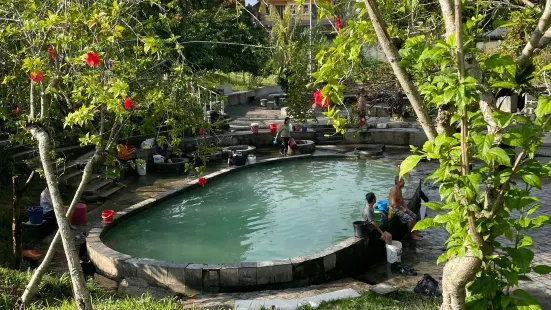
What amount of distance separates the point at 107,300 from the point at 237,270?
2.17 m

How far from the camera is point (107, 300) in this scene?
680 cm

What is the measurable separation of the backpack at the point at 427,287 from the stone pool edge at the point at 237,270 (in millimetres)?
1688

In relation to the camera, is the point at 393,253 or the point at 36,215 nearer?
the point at 393,253

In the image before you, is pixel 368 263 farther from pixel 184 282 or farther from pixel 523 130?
pixel 523 130

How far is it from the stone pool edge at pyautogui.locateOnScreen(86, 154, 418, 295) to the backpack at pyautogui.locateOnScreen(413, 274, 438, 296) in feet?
5.54

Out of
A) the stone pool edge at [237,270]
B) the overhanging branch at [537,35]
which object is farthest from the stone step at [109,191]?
the overhanging branch at [537,35]

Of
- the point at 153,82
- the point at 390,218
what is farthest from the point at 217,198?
the point at 153,82

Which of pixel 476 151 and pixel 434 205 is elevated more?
pixel 476 151

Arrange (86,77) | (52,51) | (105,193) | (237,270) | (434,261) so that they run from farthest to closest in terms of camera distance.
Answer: (105,193) < (434,261) < (237,270) < (52,51) < (86,77)

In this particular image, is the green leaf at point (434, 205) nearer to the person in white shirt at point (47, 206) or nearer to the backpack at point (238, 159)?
the person in white shirt at point (47, 206)

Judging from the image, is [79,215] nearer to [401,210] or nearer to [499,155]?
[401,210]

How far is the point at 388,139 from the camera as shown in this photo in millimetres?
20891

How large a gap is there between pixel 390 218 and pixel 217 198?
5.71m

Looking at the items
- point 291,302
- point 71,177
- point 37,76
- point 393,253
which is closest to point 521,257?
point 291,302
